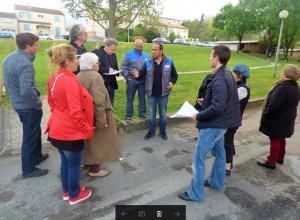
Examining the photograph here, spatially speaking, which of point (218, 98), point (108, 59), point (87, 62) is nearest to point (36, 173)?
point (87, 62)

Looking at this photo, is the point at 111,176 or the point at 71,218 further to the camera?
the point at 111,176

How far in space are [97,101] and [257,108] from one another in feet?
20.6

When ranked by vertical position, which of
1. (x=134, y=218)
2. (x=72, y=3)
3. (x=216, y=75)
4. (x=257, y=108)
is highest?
(x=72, y=3)

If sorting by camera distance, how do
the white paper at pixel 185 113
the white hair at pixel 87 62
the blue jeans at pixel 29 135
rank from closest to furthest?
1. the white hair at pixel 87 62
2. the white paper at pixel 185 113
3. the blue jeans at pixel 29 135

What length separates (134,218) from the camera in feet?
4.88

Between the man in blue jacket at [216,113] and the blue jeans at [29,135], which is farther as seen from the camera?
the blue jeans at [29,135]

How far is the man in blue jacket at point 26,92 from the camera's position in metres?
3.44

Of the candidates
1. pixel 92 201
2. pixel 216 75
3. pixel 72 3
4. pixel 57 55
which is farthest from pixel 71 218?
pixel 72 3

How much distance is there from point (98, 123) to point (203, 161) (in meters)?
1.41

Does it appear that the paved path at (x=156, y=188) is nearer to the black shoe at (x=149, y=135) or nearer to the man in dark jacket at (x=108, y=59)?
the black shoe at (x=149, y=135)

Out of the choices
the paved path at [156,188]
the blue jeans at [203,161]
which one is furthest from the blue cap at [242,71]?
the paved path at [156,188]

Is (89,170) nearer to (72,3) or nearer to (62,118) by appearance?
(62,118)

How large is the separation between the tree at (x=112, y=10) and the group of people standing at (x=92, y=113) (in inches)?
488

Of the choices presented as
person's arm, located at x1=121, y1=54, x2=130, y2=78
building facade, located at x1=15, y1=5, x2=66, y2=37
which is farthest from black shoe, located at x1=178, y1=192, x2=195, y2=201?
building facade, located at x1=15, y1=5, x2=66, y2=37
